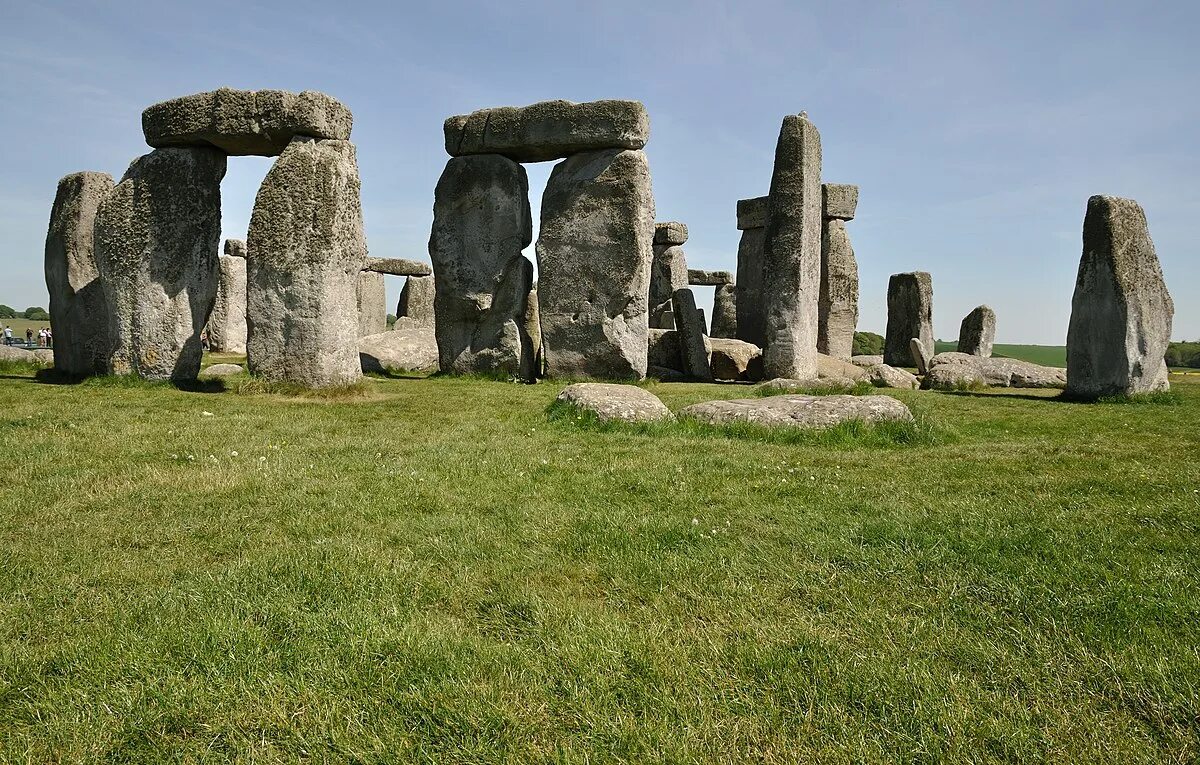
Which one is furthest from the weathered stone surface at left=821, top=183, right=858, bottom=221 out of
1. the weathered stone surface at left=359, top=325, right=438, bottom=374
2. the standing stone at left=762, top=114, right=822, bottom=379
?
the weathered stone surface at left=359, top=325, right=438, bottom=374

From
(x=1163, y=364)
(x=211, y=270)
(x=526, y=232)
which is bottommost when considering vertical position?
(x=1163, y=364)

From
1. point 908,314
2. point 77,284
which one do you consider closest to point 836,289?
point 908,314

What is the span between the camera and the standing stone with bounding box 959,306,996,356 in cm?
2116

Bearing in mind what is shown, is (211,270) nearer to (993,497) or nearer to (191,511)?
(191,511)

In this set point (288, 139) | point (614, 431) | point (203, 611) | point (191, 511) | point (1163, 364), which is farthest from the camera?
point (1163, 364)

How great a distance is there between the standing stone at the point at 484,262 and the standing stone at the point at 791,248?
172 inches

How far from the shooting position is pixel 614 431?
294 inches

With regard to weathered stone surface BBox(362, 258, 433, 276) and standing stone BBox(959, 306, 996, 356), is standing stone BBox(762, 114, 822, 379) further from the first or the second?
weathered stone surface BBox(362, 258, 433, 276)

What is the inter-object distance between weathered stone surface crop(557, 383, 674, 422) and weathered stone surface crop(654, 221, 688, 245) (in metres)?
16.9

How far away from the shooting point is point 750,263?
71.2 ft

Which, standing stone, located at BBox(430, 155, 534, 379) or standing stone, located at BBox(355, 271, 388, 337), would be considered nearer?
standing stone, located at BBox(430, 155, 534, 379)

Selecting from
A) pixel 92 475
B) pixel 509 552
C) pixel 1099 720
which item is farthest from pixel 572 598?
pixel 92 475

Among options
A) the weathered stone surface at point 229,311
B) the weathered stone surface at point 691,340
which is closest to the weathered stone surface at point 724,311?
the weathered stone surface at point 691,340

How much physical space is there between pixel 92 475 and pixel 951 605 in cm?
512
